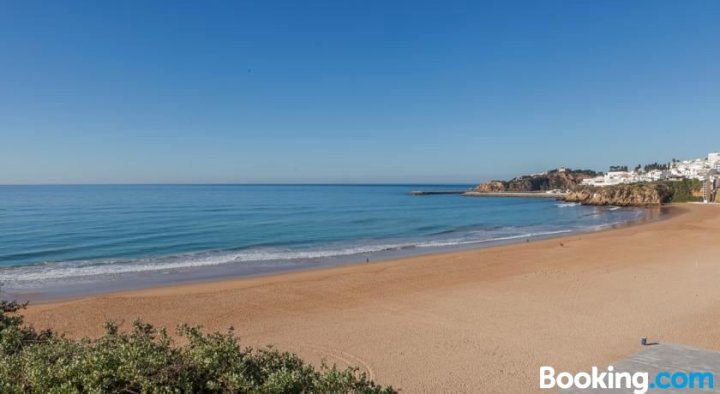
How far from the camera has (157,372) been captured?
3.51 metres

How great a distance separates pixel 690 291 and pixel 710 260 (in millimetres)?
7172

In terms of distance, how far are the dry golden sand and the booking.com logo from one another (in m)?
0.51

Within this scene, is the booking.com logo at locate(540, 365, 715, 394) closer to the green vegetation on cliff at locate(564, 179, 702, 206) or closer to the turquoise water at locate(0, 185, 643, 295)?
the turquoise water at locate(0, 185, 643, 295)

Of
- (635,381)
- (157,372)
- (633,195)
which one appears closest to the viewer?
(157,372)

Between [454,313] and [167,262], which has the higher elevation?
[454,313]

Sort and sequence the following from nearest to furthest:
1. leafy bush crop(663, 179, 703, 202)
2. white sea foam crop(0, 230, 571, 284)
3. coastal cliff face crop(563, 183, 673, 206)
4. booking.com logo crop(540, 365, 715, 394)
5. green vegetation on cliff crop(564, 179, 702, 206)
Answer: booking.com logo crop(540, 365, 715, 394), white sea foam crop(0, 230, 571, 284), coastal cliff face crop(563, 183, 673, 206), green vegetation on cliff crop(564, 179, 702, 206), leafy bush crop(663, 179, 703, 202)

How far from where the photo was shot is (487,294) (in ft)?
42.8

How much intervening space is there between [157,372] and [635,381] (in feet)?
22.2

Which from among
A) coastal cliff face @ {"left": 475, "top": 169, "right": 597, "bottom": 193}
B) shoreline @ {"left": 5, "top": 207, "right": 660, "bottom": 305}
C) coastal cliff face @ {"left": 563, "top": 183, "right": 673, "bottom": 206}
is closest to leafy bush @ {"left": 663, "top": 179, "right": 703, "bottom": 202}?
coastal cliff face @ {"left": 563, "top": 183, "right": 673, "bottom": 206}

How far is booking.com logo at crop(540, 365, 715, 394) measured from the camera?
246 inches

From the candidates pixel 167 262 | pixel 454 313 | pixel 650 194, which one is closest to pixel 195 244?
pixel 167 262

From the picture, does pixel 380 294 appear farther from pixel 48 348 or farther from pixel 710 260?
pixel 710 260

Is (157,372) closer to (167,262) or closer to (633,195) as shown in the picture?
(167,262)

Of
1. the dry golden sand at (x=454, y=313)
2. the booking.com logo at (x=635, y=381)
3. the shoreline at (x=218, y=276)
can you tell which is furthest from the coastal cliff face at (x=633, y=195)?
the booking.com logo at (x=635, y=381)
